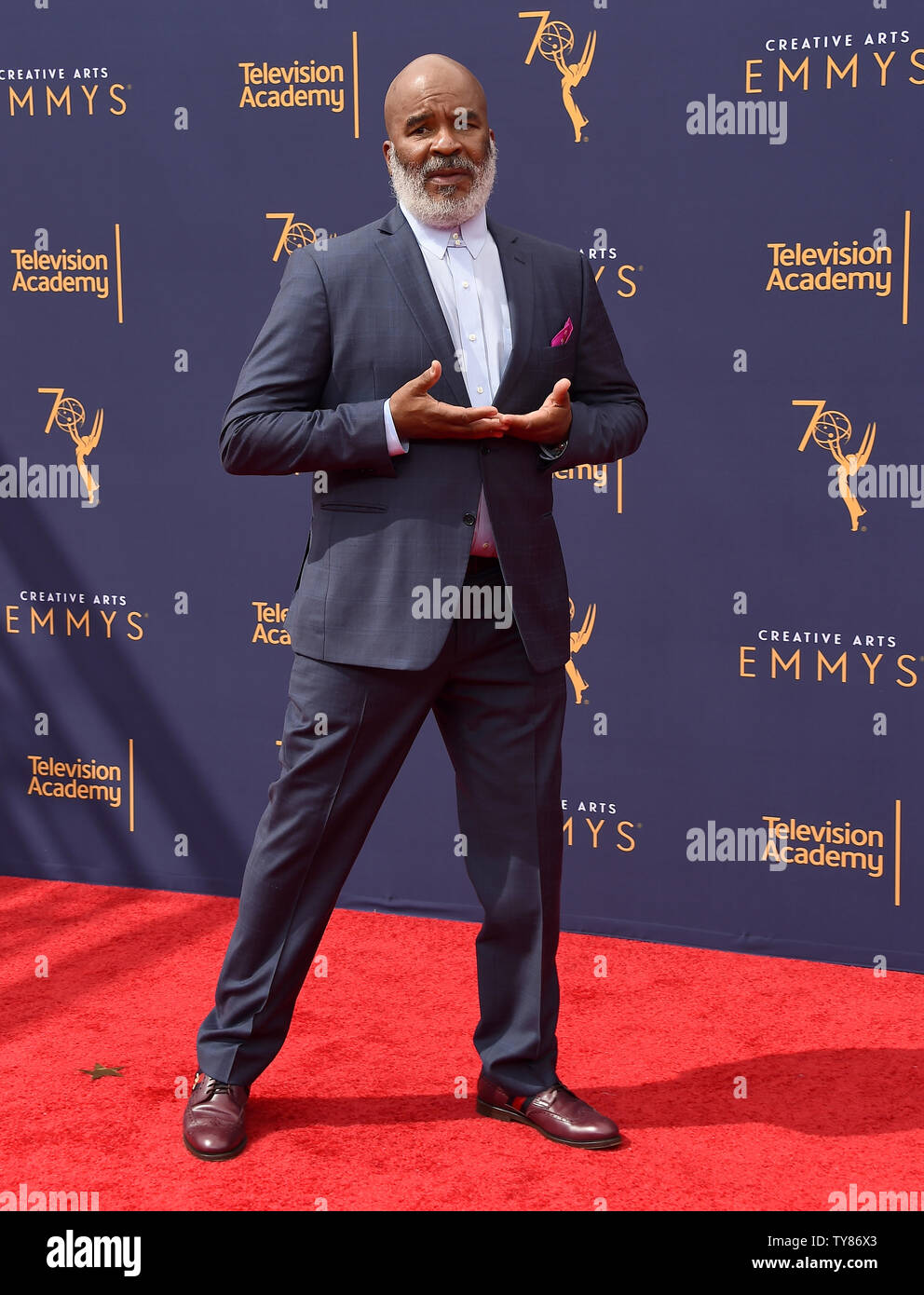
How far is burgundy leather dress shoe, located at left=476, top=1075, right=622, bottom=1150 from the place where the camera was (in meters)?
2.75

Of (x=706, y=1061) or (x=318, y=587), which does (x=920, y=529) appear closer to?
(x=706, y=1061)

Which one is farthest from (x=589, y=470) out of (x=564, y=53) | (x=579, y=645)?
(x=564, y=53)

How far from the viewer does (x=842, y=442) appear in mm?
3600

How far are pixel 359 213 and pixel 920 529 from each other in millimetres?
1612

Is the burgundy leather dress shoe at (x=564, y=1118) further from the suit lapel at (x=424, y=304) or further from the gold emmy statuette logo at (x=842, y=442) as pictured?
the gold emmy statuette logo at (x=842, y=442)

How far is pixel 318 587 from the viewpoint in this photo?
8.79 ft

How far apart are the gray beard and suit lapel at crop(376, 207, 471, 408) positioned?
0.21 ft

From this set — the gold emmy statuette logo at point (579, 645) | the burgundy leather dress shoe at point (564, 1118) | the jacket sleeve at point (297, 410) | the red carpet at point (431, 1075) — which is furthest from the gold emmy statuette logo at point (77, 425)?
the burgundy leather dress shoe at point (564, 1118)

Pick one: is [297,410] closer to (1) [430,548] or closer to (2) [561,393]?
(1) [430,548]

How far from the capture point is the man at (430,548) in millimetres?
2578

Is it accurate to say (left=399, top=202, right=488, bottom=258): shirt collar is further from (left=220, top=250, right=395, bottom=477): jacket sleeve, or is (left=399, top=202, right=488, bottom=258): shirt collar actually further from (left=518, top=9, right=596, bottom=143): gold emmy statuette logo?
(left=518, top=9, right=596, bottom=143): gold emmy statuette logo

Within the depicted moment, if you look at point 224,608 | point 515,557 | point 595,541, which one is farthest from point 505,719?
point 224,608

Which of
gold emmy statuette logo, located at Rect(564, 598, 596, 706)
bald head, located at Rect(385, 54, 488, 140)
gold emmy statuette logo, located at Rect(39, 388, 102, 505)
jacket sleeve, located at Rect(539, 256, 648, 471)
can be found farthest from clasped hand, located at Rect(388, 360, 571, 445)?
gold emmy statuette logo, located at Rect(39, 388, 102, 505)

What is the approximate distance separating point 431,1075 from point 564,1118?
0.42m
